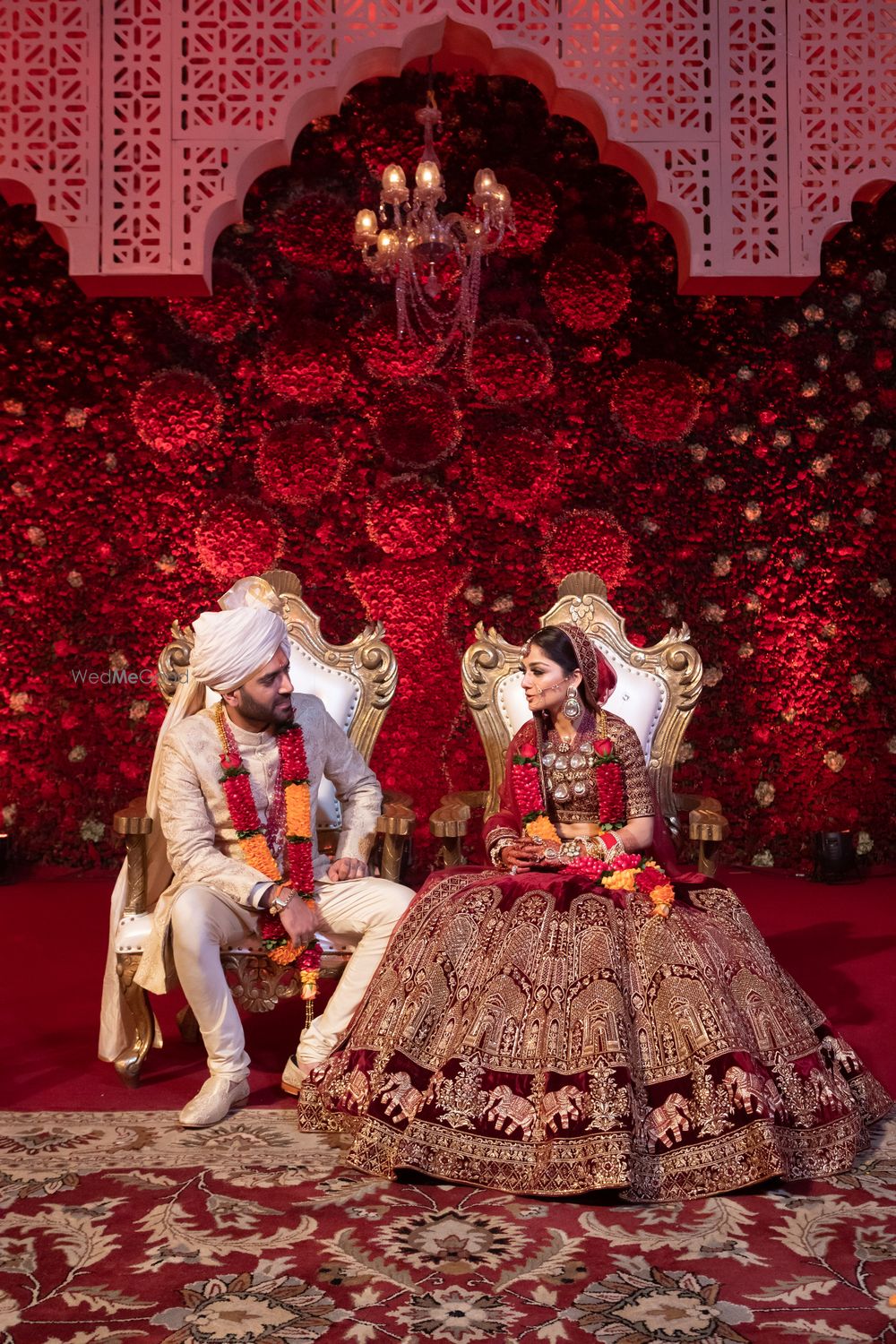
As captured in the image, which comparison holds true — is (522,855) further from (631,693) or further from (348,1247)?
(348,1247)

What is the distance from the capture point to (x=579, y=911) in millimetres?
3414

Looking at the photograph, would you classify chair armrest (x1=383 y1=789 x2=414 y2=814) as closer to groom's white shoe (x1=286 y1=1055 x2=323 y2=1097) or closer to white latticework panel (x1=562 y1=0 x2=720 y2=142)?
groom's white shoe (x1=286 y1=1055 x2=323 y2=1097)

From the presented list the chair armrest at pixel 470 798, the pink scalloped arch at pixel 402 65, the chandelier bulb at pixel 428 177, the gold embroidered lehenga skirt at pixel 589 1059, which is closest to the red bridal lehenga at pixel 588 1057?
the gold embroidered lehenga skirt at pixel 589 1059

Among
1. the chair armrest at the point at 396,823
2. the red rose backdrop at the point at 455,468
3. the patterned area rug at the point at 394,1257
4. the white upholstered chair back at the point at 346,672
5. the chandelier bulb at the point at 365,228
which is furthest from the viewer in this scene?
the red rose backdrop at the point at 455,468

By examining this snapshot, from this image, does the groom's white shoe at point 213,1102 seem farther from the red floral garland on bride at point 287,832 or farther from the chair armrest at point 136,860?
the chair armrest at point 136,860

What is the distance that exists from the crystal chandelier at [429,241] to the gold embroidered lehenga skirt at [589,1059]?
3.18 meters

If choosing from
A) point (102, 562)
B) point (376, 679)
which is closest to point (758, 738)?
point (376, 679)

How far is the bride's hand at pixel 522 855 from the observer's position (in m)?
3.71

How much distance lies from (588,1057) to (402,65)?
4307 mm

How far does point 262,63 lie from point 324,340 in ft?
4.66

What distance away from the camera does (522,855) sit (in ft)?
12.2

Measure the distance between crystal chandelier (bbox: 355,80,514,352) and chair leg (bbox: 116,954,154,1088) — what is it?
3245 millimetres

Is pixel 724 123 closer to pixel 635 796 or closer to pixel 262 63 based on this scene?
pixel 262 63

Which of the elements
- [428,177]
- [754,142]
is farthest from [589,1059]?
[754,142]
